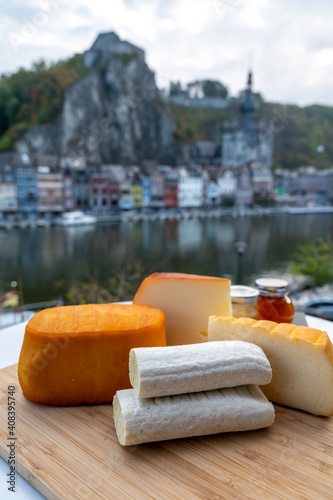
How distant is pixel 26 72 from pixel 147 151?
1022 centimetres

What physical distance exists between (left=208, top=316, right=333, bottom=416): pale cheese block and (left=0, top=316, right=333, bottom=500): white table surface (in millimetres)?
345

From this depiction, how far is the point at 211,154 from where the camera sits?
38.4 meters

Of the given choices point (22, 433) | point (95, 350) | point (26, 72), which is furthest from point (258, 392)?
point (26, 72)

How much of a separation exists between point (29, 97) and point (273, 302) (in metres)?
30.2

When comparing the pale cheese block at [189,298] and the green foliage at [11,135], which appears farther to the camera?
the green foliage at [11,135]

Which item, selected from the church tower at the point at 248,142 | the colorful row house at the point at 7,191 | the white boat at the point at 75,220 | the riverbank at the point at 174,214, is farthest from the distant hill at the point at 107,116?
the white boat at the point at 75,220

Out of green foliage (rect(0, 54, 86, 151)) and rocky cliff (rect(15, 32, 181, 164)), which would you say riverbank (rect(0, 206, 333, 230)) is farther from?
green foliage (rect(0, 54, 86, 151))

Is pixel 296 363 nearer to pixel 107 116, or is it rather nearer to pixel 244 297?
pixel 244 297

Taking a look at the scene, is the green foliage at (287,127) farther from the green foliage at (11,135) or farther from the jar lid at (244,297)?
the jar lid at (244,297)

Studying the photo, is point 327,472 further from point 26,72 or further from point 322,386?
point 26,72

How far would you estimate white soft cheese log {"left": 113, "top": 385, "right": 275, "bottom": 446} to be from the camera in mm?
708

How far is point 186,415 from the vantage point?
2.39 ft

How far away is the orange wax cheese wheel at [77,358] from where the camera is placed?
86 cm

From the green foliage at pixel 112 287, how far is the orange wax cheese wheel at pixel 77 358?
6210 mm
